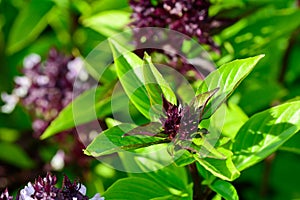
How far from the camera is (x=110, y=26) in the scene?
1864 mm

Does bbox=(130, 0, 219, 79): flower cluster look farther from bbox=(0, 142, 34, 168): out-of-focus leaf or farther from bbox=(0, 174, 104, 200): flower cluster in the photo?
bbox=(0, 142, 34, 168): out-of-focus leaf

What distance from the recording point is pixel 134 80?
1.26 m

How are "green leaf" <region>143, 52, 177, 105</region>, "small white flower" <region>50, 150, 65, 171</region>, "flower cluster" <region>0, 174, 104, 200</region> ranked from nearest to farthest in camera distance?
1. "flower cluster" <region>0, 174, 104, 200</region>
2. "green leaf" <region>143, 52, 177, 105</region>
3. "small white flower" <region>50, 150, 65, 171</region>

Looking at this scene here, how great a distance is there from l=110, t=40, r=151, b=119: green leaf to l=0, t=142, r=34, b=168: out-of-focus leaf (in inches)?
41.2

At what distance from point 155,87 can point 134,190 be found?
0.25 meters

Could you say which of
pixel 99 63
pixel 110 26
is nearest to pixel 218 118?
pixel 99 63

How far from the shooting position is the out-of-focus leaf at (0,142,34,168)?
2174 mm

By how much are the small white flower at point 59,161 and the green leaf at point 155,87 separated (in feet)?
2.85

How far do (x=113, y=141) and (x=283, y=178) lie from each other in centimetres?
117

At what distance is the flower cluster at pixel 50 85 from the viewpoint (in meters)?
1.84

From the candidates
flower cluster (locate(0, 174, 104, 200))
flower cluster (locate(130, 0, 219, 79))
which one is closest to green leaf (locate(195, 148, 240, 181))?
flower cluster (locate(0, 174, 104, 200))

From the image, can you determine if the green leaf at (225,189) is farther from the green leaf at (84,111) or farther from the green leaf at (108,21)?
the green leaf at (108,21)

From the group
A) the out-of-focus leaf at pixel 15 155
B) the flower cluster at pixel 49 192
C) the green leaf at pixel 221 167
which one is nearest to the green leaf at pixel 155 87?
the green leaf at pixel 221 167

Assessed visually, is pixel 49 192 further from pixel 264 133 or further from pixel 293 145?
pixel 293 145
